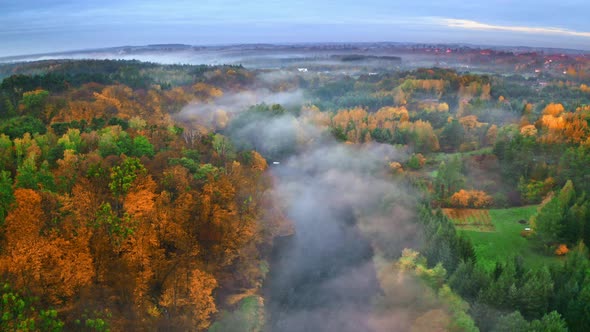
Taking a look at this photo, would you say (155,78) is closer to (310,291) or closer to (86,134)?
(86,134)

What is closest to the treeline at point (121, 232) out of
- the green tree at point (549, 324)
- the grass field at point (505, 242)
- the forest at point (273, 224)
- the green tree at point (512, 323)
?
the forest at point (273, 224)

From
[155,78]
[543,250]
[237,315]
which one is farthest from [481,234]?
[155,78]

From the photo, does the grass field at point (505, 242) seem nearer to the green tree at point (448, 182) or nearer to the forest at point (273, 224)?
the forest at point (273, 224)

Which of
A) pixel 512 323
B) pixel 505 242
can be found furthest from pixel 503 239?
pixel 512 323

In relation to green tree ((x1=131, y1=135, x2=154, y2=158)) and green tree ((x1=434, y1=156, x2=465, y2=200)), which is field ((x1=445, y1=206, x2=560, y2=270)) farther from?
green tree ((x1=131, y1=135, x2=154, y2=158))

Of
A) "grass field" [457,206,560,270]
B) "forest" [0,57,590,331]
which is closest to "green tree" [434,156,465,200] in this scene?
"forest" [0,57,590,331]

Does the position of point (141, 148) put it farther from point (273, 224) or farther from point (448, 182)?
point (448, 182)

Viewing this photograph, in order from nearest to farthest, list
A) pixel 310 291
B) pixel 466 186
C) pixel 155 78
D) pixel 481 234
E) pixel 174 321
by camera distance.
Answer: pixel 174 321 < pixel 310 291 < pixel 481 234 < pixel 466 186 < pixel 155 78
